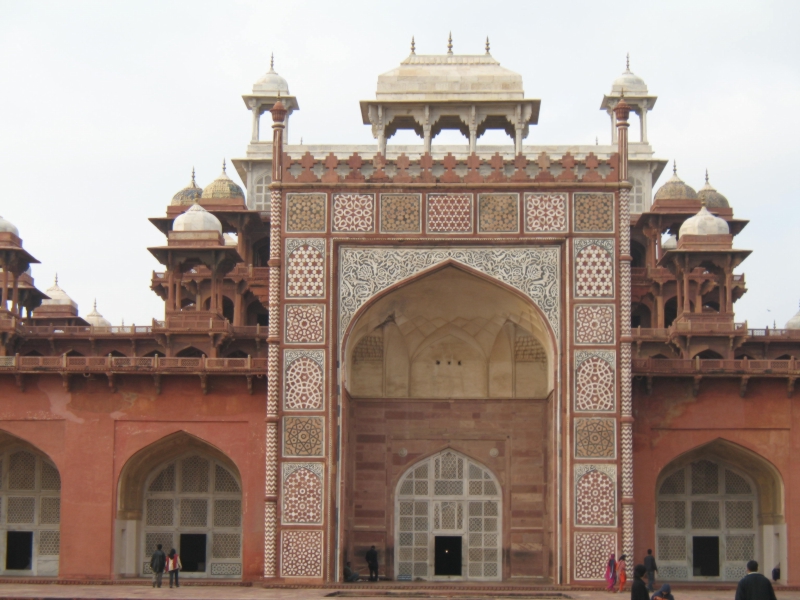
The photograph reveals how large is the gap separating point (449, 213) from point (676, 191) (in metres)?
9.43

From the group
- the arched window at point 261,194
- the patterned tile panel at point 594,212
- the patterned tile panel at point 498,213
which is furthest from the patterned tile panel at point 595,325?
the arched window at point 261,194

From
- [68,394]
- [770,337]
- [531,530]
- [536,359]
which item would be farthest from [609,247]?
[68,394]

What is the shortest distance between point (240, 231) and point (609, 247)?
10727mm

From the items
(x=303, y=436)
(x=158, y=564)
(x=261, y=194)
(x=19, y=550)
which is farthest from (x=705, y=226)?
(x=19, y=550)

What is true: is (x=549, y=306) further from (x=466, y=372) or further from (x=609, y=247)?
(x=466, y=372)

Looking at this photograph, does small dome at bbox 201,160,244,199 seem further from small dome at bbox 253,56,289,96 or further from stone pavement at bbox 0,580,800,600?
stone pavement at bbox 0,580,800,600

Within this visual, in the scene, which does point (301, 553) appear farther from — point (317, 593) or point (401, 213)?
point (401, 213)

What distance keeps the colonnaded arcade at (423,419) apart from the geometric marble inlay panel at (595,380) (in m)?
0.03

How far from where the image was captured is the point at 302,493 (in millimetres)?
18562

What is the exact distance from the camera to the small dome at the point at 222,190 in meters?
27.6

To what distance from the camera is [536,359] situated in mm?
20797

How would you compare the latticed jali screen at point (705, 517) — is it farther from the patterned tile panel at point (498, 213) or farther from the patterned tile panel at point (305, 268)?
the patterned tile panel at point (305, 268)

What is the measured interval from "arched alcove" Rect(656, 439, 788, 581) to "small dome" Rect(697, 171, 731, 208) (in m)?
8.65

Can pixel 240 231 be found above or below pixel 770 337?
above
